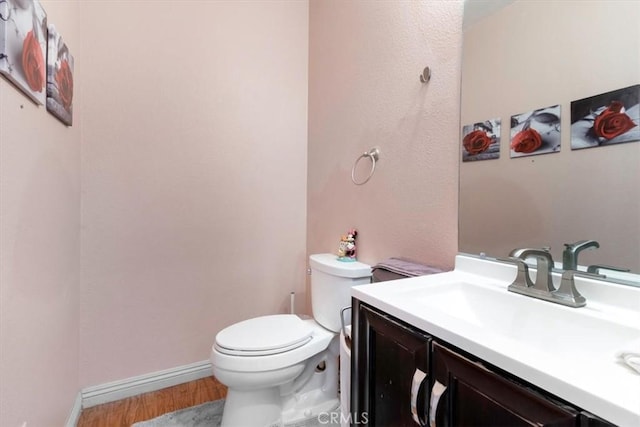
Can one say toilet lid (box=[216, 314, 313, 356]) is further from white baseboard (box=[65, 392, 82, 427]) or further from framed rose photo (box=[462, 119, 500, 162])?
framed rose photo (box=[462, 119, 500, 162])

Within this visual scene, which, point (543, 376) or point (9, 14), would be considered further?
point (9, 14)

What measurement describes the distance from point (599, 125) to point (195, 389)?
84.5 inches

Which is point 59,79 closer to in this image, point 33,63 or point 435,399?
point 33,63

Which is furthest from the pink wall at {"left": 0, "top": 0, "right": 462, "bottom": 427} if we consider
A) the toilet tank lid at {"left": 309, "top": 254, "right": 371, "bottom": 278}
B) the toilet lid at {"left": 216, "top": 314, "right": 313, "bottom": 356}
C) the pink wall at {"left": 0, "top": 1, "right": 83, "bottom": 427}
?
the toilet lid at {"left": 216, "top": 314, "right": 313, "bottom": 356}

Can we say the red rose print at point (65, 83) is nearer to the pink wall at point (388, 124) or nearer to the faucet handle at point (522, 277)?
the pink wall at point (388, 124)

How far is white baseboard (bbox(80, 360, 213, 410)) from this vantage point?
159 centimetres

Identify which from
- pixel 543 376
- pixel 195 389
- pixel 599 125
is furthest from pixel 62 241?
pixel 599 125

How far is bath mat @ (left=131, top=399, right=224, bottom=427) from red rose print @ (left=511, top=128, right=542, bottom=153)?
5.74 feet

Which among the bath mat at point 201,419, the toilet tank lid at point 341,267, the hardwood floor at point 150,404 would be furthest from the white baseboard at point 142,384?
the toilet tank lid at point 341,267

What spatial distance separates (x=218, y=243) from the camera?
74.1 inches

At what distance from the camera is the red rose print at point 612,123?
29.4 inches

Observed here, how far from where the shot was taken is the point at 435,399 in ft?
2.06

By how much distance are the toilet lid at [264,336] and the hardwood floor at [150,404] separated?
1.84ft

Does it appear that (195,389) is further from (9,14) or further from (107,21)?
(107,21)
